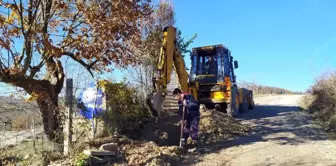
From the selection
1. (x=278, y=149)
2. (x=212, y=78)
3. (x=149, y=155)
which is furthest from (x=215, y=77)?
(x=149, y=155)

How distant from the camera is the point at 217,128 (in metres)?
11.7

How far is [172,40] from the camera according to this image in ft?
39.7

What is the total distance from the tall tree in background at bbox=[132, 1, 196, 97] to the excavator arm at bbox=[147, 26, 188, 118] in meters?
1.48

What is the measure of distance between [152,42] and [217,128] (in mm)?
7701

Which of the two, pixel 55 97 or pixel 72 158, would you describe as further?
pixel 55 97

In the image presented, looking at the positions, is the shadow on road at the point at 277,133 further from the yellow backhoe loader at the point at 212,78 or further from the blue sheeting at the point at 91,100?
the blue sheeting at the point at 91,100

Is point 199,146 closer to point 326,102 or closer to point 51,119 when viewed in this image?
point 51,119

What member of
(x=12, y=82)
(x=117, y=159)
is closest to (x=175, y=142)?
(x=117, y=159)

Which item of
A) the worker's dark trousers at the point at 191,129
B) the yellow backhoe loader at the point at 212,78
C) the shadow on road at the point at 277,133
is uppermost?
the yellow backhoe loader at the point at 212,78

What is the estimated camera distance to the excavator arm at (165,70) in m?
10.8

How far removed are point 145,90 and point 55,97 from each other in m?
4.25

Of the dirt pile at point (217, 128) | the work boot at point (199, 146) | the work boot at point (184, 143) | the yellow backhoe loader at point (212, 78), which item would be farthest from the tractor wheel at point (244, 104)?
the work boot at point (184, 143)

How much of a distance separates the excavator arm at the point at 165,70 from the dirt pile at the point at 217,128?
168 centimetres

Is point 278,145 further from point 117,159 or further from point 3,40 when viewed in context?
point 3,40
